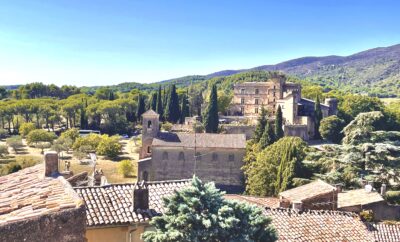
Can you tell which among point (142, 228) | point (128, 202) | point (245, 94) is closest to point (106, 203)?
point (128, 202)

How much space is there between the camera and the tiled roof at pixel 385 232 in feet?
56.9

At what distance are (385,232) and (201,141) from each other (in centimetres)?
3062

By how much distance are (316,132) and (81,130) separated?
4604 cm

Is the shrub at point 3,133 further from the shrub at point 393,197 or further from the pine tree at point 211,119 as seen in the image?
the shrub at point 393,197

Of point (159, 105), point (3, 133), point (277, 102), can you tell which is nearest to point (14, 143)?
point (3, 133)

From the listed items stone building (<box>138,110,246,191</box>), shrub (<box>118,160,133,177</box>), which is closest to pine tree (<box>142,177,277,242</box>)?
stone building (<box>138,110,246,191</box>)

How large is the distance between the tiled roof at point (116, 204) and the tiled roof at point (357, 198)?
13.7 metres

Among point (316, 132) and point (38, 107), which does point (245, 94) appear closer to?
point (316, 132)

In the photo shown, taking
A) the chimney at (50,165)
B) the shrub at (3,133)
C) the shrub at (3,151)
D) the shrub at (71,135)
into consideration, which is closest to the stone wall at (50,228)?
the chimney at (50,165)

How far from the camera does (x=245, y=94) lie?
80.8 m

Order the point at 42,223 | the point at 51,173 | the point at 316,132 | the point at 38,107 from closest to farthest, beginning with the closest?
the point at 42,223 < the point at 51,173 < the point at 316,132 < the point at 38,107

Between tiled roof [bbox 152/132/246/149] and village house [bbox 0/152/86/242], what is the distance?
38.4 meters

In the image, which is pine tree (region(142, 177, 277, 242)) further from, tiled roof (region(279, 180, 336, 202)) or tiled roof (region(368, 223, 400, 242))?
tiled roof (region(279, 180, 336, 202))

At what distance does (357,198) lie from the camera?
24359 mm
